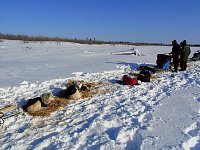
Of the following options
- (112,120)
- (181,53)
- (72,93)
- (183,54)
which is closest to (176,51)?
(181,53)

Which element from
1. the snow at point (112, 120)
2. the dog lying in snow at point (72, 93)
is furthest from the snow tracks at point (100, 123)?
the dog lying in snow at point (72, 93)

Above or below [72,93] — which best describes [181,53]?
above

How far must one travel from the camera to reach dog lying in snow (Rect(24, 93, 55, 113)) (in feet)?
26.5

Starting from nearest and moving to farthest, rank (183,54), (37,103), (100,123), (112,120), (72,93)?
(100,123) < (112,120) < (37,103) < (72,93) < (183,54)

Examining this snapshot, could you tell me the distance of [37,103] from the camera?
8.23m

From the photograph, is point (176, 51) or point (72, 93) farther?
point (176, 51)

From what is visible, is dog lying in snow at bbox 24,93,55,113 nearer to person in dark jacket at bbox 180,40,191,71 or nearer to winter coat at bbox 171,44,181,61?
winter coat at bbox 171,44,181,61

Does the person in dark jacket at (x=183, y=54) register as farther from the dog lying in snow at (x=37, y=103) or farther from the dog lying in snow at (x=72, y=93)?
the dog lying in snow at (x=37, y=103)

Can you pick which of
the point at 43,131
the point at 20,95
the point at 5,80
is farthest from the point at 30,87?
the point at 43,131

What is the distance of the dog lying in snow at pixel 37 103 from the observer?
807 cm

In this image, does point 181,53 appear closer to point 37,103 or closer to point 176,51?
point 176,51

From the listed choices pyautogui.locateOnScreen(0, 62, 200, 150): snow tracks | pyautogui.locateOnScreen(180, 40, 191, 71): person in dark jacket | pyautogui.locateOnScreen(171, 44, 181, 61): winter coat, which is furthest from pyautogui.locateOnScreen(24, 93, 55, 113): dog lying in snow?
pyautogui.locateOnScreen(180, 40, 191, 71): person in dark jacket

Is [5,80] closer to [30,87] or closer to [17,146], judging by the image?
[30,87]

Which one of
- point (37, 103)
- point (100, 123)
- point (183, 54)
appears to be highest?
point (183, 54)
